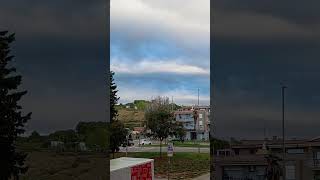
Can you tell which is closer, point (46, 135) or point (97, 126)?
point (46, 135)

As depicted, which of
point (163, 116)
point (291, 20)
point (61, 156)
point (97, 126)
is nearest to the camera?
point (291, 20)

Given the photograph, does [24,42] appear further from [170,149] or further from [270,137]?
[170,149]

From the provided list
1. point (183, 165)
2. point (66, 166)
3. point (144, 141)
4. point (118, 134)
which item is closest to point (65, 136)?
point (66, 166)

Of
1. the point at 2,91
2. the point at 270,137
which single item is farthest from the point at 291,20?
the point at 2,91

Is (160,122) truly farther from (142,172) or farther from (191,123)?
(142,172)

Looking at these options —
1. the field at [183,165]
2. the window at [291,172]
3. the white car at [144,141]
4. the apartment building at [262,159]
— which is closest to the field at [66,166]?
the apartment building at [262,159]

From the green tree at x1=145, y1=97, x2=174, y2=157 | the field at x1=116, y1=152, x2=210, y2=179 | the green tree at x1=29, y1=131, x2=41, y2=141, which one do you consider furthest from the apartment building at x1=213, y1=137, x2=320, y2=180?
the green tree at x1=145, y1=97, x2=174, y2=157

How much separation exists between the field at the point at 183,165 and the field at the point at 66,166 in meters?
8.46

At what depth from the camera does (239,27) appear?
10219 millimetres

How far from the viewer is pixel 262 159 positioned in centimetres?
1021

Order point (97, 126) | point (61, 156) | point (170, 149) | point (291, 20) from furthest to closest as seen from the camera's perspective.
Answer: point (170, 149) → point (97, 126) → point (61, 156) → point (291, 20)

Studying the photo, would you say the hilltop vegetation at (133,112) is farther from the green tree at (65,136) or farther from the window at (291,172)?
the window at (291,172)

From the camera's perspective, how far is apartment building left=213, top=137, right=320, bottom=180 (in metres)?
9.79

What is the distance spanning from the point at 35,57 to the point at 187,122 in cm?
2386
